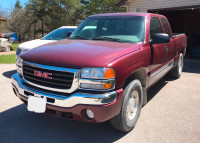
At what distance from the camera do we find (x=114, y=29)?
3.70m

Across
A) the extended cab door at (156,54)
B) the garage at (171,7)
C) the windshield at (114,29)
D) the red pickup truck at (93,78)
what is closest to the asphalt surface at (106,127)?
the red pickup truck at (93,78)

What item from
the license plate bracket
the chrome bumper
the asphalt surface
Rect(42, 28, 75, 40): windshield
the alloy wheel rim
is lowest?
the asphalt surface

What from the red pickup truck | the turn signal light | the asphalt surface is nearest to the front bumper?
the red pickup truck

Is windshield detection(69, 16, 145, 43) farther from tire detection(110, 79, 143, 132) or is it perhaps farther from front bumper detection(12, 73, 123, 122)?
front bumper detection(12, 73, 123, 122)

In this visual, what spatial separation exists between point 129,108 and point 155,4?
33.7 ft

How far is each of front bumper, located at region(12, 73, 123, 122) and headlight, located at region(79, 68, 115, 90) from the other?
0.10m

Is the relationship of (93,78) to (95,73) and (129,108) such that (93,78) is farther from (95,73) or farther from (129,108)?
(129,108)

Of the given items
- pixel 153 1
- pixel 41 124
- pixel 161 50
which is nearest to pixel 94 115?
pixel 41 124

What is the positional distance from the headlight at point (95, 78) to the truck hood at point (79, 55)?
7 cm

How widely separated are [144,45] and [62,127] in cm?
195

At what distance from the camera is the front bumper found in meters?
2.33

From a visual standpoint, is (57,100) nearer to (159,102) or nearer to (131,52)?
(131,52)

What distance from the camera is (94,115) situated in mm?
2396

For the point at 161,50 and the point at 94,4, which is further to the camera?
the point at 94,4
